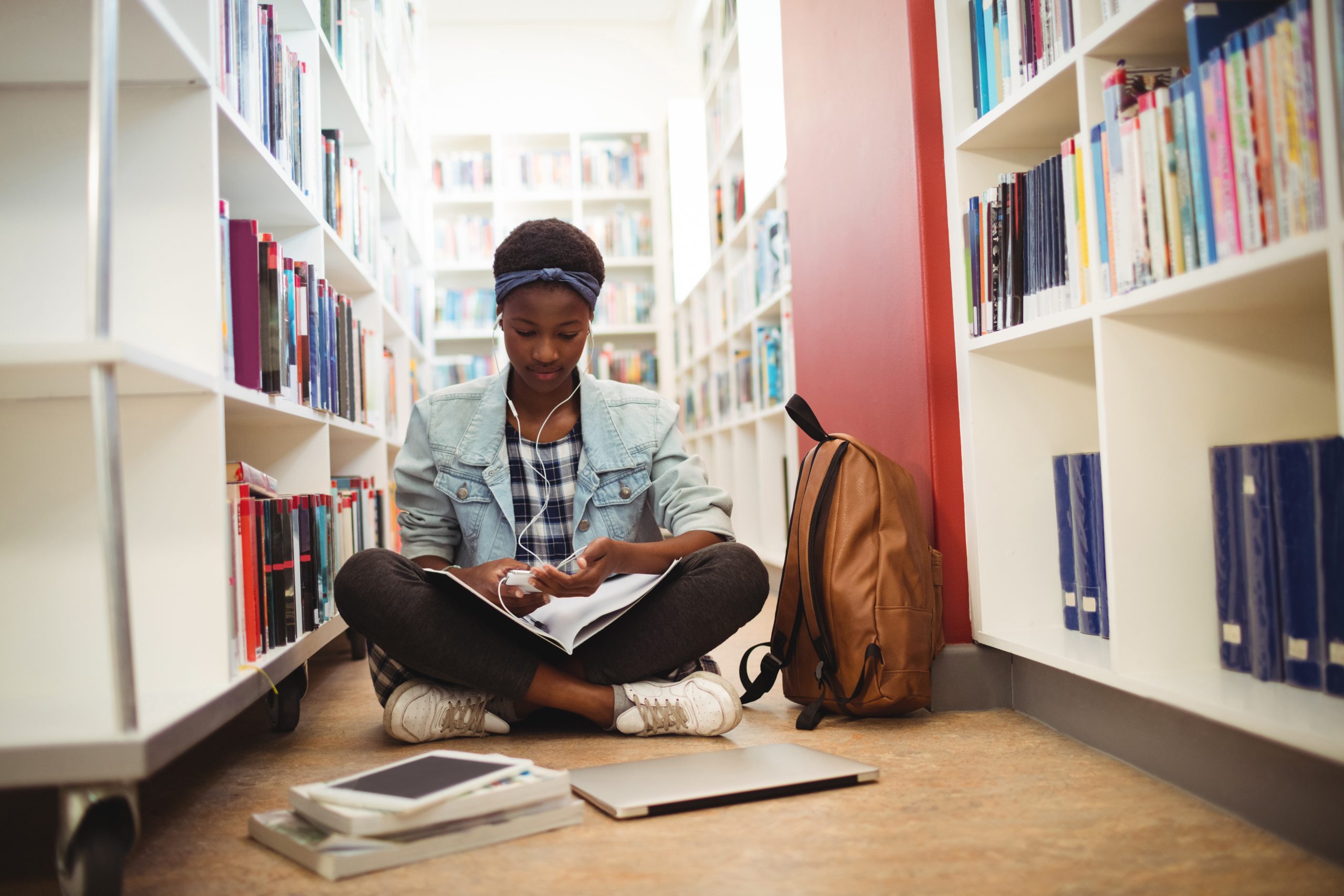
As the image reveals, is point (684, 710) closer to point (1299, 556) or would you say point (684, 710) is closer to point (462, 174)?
point (1299, 556)

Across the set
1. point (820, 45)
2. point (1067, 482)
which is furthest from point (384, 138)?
point (1067, 482)

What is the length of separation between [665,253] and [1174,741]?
484cm

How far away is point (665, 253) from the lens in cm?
570

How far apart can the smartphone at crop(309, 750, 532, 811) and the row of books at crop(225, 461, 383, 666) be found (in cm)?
35

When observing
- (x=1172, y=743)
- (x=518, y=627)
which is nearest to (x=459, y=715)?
→ (x=518, y=627)

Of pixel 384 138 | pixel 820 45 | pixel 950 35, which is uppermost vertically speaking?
pixel 384 138

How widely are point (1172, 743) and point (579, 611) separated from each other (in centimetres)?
82

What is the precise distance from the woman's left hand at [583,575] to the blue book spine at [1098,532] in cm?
74

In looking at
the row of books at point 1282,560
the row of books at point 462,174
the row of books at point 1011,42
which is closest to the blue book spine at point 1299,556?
the row of books at point 1282,560

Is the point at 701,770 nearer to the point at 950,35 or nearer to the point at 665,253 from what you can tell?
the point at 950,35

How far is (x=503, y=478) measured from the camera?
1.65 meters

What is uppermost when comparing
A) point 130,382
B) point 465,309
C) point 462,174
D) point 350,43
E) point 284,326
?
point 462,174

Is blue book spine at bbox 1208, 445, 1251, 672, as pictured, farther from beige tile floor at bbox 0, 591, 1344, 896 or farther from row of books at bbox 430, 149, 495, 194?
row of books at bbox 430, 149, 495, 194

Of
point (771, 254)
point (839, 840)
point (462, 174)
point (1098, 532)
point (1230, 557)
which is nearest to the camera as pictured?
point (839, 840)
